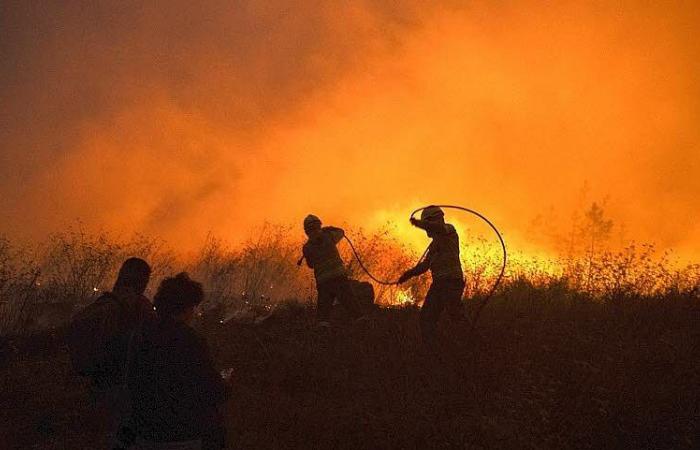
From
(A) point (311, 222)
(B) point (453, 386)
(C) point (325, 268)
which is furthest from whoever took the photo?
(A) point (311, 222)

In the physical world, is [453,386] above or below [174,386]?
above

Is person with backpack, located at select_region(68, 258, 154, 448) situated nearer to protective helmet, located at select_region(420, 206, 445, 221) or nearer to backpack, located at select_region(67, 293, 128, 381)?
backpack, located at select_region(67, 293, 128, 381)

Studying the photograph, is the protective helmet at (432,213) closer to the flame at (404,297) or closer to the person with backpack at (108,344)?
the flame at (404,297)

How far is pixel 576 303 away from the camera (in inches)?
465

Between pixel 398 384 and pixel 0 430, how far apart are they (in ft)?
18.3

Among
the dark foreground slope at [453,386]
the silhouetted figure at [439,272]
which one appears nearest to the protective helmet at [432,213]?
the silhouetted figure at [439,272]

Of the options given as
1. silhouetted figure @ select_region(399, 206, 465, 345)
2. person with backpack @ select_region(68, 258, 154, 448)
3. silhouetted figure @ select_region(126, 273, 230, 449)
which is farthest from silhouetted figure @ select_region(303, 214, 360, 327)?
silhouetted figure @ select_region(126, 273, 230, 449)

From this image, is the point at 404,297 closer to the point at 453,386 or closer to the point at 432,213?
the point at 432,213

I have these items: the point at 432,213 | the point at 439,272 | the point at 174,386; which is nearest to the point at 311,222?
the point at 432,213

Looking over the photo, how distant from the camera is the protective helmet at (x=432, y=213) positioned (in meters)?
8.96

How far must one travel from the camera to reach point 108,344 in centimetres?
438

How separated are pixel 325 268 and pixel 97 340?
20.2 feet

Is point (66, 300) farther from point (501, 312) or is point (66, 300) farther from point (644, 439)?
point (644, 439)

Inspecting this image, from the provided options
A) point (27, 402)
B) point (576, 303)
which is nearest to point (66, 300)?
point (27, 402)
